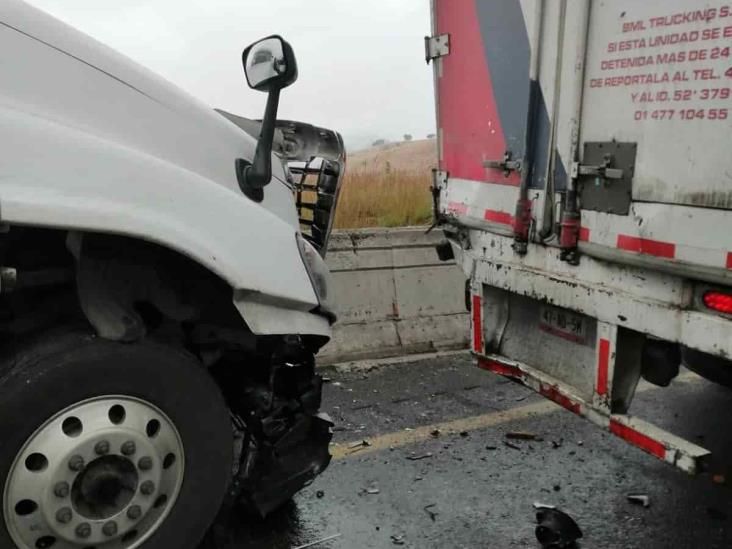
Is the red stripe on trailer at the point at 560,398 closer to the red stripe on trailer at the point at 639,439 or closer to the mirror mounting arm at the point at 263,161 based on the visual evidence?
the red stripe on trailer at the point at 639,439

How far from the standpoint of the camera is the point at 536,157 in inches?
139

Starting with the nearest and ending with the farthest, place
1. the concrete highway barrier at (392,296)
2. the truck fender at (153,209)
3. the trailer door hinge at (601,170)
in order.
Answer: the truck fender at (153,209) → the trailer door hinge at (601,170) → the concrete highway barrier at (392,296)

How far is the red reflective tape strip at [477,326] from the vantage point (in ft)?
13.2

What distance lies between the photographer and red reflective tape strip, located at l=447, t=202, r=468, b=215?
4.16 meters

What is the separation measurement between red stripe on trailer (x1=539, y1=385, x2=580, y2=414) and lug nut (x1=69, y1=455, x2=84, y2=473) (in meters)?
2.24

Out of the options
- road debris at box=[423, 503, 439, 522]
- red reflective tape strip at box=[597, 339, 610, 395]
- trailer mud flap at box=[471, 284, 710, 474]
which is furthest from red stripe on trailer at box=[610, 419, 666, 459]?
road debris at box=[423, 503, 439, 522]

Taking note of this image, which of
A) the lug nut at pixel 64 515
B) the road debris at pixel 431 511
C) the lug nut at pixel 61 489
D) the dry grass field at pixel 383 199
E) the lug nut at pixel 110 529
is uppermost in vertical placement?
the dry grass field at pixel 383 199

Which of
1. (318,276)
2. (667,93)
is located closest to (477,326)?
(318,276)

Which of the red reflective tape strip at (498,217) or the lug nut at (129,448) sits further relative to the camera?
the red reflective tape strip at (498,217)

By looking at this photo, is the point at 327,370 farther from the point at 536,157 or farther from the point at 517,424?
the point at 536,157

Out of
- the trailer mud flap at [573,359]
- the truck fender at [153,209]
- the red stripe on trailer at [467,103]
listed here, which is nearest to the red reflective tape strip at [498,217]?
the red stripe on trailer at [467,103]

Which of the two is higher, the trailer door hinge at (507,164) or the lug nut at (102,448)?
the trailer door hinge at (507,164)

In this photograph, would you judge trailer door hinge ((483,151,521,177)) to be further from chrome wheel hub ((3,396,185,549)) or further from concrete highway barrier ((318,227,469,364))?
chrome wheel hub ((3,396,185,549))

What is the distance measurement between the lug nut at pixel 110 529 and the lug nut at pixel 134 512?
50mm
